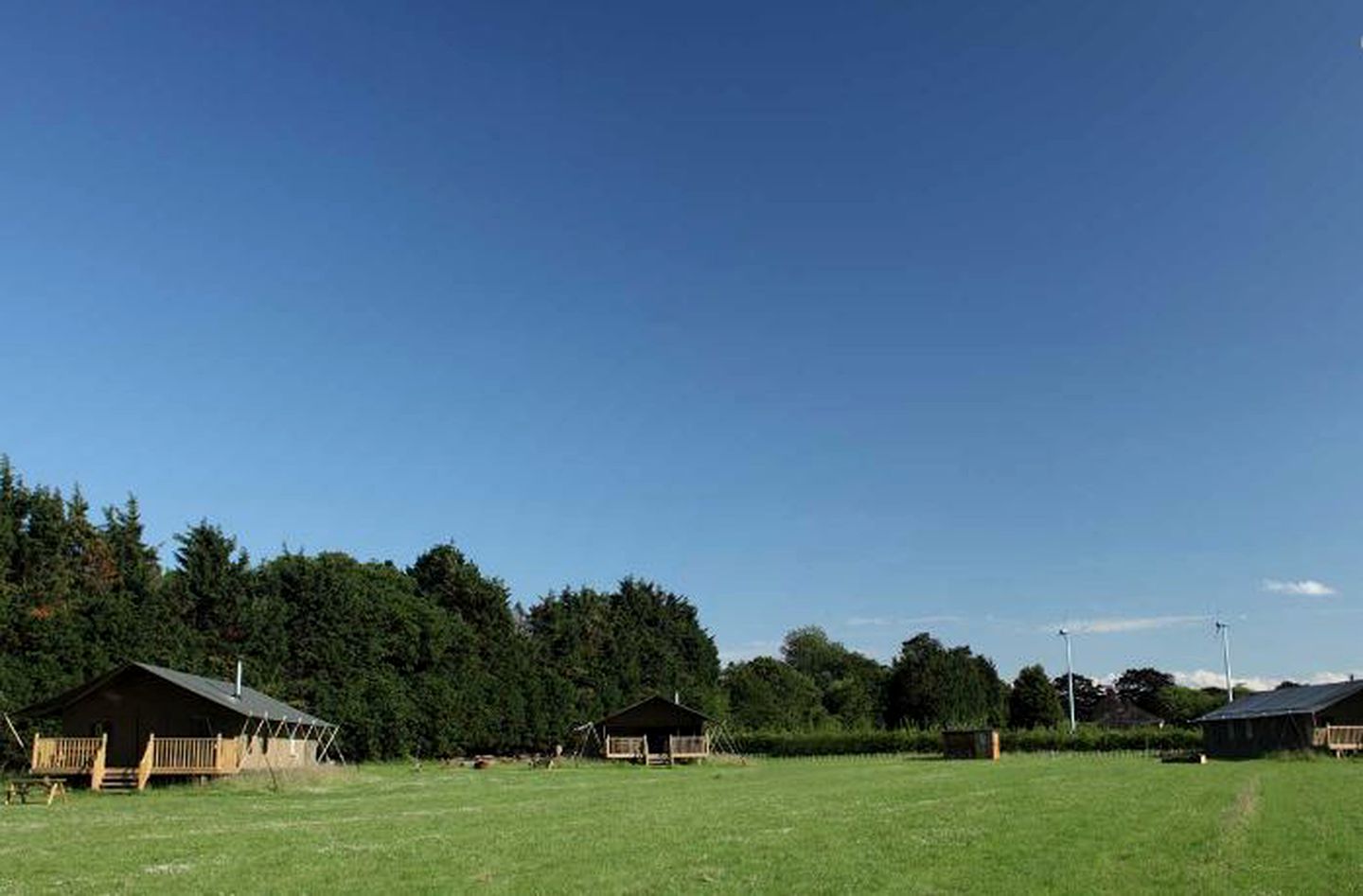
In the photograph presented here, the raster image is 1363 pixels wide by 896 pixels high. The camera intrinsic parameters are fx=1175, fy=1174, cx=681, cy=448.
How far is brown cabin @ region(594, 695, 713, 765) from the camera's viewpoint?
76938 millimetres

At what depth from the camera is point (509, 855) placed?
18.5 meters

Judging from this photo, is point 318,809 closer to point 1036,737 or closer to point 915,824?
point 915,824

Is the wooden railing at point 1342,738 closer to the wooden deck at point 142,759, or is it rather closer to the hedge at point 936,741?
the hedge at point 936,741

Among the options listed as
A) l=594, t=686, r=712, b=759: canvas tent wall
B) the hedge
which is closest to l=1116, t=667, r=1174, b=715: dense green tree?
the hedge

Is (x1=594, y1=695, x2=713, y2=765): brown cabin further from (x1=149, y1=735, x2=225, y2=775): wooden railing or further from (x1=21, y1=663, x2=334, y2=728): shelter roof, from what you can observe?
(x1=149, y1=735, x2=225, y2=775): wooden railing

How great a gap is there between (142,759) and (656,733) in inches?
1598

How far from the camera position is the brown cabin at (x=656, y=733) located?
76938 mm

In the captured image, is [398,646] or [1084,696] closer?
[398,646]

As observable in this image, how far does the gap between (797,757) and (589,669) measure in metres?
19.8

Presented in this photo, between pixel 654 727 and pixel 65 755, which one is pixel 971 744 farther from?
pixel 65 755

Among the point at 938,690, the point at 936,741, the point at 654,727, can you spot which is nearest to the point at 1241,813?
the point at 654,727

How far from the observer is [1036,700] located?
111312mm

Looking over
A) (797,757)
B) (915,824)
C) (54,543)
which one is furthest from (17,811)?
(797,757)

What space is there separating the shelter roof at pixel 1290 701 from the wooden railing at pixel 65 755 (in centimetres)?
5723
